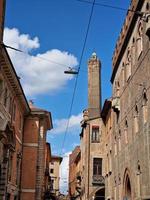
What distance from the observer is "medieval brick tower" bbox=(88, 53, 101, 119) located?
4997cm

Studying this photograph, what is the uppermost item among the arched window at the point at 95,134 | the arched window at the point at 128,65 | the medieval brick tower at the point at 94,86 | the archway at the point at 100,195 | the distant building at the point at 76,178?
the medieval brick tower at the point at 94,86

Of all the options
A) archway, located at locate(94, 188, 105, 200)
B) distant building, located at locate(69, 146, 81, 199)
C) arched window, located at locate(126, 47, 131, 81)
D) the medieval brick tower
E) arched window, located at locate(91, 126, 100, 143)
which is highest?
the medieval brick tower

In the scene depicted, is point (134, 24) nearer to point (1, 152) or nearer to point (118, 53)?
point (118, 53)

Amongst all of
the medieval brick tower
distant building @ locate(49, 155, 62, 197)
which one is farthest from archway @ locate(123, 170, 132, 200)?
distant building @ locate(49, 155, 62, 197)

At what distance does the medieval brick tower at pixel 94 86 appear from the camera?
4997 cm

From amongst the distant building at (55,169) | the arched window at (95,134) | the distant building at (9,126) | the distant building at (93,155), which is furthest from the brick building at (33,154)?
the distant building at (55,169)

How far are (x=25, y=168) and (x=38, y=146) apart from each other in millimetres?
2273

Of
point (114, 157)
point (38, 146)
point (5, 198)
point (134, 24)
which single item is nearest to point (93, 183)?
point (38, 146)

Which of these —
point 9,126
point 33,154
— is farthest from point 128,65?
point 33,154

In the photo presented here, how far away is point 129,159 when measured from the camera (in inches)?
979

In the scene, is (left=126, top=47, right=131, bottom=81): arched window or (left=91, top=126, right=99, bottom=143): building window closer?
(left=126, top=47, right=131, bottom=81): arched window

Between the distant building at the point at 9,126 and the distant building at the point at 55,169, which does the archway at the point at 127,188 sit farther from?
the distant building at the point at 55,169

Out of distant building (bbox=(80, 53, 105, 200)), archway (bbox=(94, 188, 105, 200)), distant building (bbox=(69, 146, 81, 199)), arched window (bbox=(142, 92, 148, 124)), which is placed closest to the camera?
arched window (bbox=(142, 92, 148, 124))

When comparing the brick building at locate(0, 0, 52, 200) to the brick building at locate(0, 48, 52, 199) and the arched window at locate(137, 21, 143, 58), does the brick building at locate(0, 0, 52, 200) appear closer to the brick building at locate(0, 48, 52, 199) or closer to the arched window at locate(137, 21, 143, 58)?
the brick building at locate(0, 48, 52, 199)
